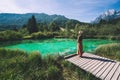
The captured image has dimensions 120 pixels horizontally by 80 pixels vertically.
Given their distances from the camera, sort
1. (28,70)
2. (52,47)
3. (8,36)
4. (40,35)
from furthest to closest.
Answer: (40,35) < (8,36) < (52,47) < (28,70)

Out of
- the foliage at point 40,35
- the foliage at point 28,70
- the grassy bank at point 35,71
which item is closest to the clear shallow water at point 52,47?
the grassy bank at point 35,71

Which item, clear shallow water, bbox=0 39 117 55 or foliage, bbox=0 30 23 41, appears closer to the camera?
clear shallow water, bbox=0 39 117 55

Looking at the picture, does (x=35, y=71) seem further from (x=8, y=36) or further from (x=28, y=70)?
(x=8, y=36)

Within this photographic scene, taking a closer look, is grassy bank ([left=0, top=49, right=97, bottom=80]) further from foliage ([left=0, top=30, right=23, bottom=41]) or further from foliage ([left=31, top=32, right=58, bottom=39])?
foliage ([left=31, top=32, right=58, bottom=39])

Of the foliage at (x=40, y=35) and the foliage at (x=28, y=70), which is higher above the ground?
the foliage at (x=28, y=70)

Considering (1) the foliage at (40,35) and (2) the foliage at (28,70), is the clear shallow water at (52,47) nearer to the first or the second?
(2) the foliage at (28,70)

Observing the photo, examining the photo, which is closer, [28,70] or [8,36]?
A: [28,70]

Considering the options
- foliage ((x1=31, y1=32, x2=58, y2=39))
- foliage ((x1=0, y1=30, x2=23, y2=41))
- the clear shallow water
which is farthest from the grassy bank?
foliage ((x1=31, y1=32, x2=58, y2=39))

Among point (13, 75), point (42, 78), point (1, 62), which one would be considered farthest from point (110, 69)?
point (1, 62)

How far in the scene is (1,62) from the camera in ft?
22.7

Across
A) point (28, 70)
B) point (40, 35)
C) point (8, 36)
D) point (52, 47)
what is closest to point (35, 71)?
point (28, 70)

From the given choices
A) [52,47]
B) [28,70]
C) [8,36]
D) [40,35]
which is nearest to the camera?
[28,70]

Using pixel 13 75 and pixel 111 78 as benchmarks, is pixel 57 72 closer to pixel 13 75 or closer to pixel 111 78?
pixel 13 75

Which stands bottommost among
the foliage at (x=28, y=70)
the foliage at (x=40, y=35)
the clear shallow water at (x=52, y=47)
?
the clear shallow water at (x=52, y=47)
